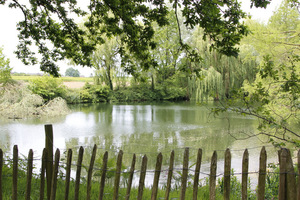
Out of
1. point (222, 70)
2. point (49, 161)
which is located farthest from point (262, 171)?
point (222, 70)

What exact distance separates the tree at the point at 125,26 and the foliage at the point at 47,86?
1764 cm

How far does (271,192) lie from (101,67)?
2405 cm

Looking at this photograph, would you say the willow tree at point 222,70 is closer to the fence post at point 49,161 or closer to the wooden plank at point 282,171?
the fence post at point 49,161

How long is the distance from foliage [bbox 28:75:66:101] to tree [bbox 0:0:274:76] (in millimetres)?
17643

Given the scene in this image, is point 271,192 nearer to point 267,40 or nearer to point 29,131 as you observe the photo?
point 267,40

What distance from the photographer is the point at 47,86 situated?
23.9 metres

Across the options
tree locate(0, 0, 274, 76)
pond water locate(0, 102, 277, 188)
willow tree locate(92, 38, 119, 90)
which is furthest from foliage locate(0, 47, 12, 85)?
tree locate(0, 0, 274, 76)

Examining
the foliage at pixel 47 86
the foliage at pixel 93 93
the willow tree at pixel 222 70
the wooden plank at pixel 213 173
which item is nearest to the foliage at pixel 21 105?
the foliage at pixel 47 86

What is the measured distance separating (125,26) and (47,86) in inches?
826

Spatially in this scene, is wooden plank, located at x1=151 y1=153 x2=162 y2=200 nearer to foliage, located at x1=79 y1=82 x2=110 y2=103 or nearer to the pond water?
the pond water

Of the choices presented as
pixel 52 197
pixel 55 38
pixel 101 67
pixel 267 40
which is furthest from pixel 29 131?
pixel 101 67

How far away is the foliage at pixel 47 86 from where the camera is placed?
75.1ft

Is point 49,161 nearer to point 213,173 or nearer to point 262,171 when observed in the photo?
point 213,173

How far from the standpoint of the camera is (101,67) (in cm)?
2623
